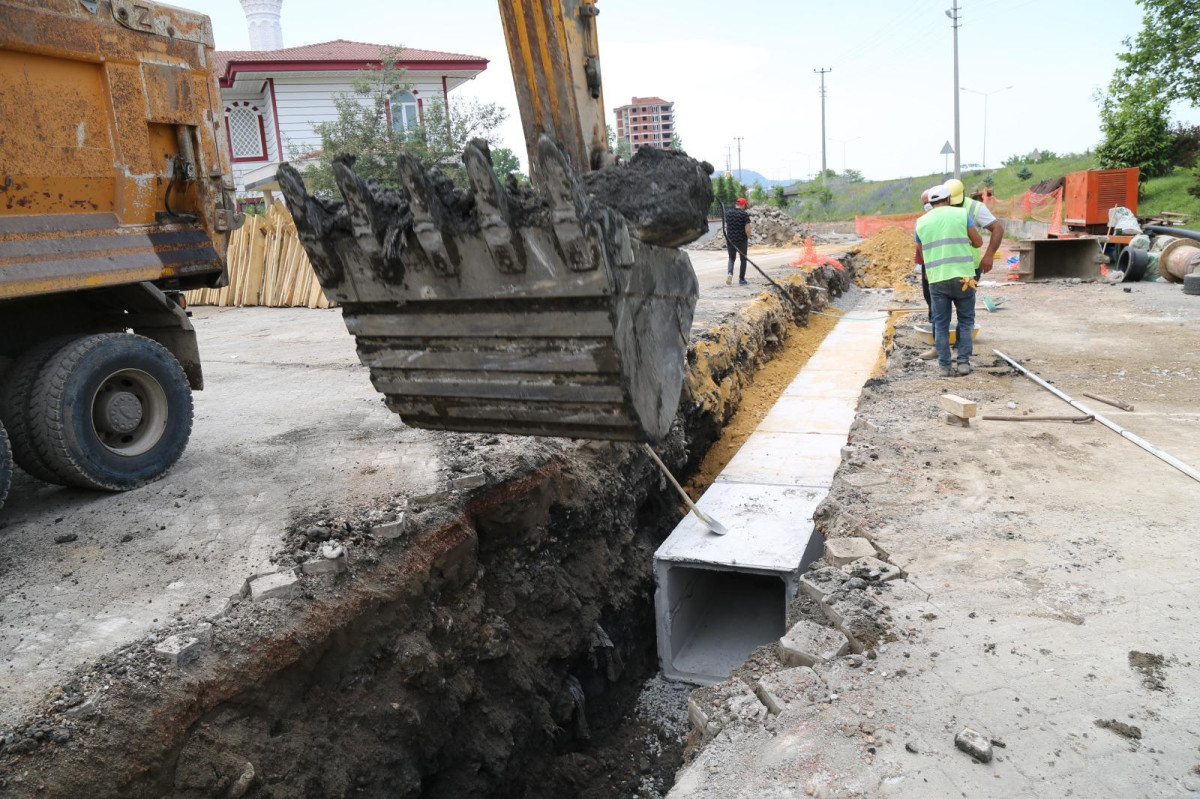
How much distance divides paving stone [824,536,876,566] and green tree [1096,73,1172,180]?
25.8m

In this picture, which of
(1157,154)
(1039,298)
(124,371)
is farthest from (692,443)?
(1157,154)

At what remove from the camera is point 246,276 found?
15758 millimetres

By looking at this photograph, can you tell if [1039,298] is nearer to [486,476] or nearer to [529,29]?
[486,476]

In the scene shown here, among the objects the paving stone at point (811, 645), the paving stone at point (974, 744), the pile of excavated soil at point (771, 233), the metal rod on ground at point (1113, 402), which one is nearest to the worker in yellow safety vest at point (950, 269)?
the metal rod on ground at point (1113, 402)

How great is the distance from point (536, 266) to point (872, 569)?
A: 2.18m

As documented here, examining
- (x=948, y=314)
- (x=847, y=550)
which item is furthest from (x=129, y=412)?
(x=948, y=314)

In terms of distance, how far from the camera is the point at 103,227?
4.64m

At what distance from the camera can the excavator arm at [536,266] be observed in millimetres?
2891

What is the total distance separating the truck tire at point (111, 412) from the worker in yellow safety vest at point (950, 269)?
20.3 feet

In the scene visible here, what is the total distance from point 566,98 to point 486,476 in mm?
2326

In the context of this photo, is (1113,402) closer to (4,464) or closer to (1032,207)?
(4,464)

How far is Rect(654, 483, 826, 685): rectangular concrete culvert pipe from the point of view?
582 cm

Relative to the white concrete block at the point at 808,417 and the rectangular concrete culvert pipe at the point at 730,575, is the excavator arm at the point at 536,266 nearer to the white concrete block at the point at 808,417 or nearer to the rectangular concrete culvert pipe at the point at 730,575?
the rectangular concrete culvert pipe at the point at 730,575

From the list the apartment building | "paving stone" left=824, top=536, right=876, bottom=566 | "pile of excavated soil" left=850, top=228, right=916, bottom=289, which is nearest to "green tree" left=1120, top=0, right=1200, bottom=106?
"pile of excavated soil" left=850, top=228, right=916, bottom=289
